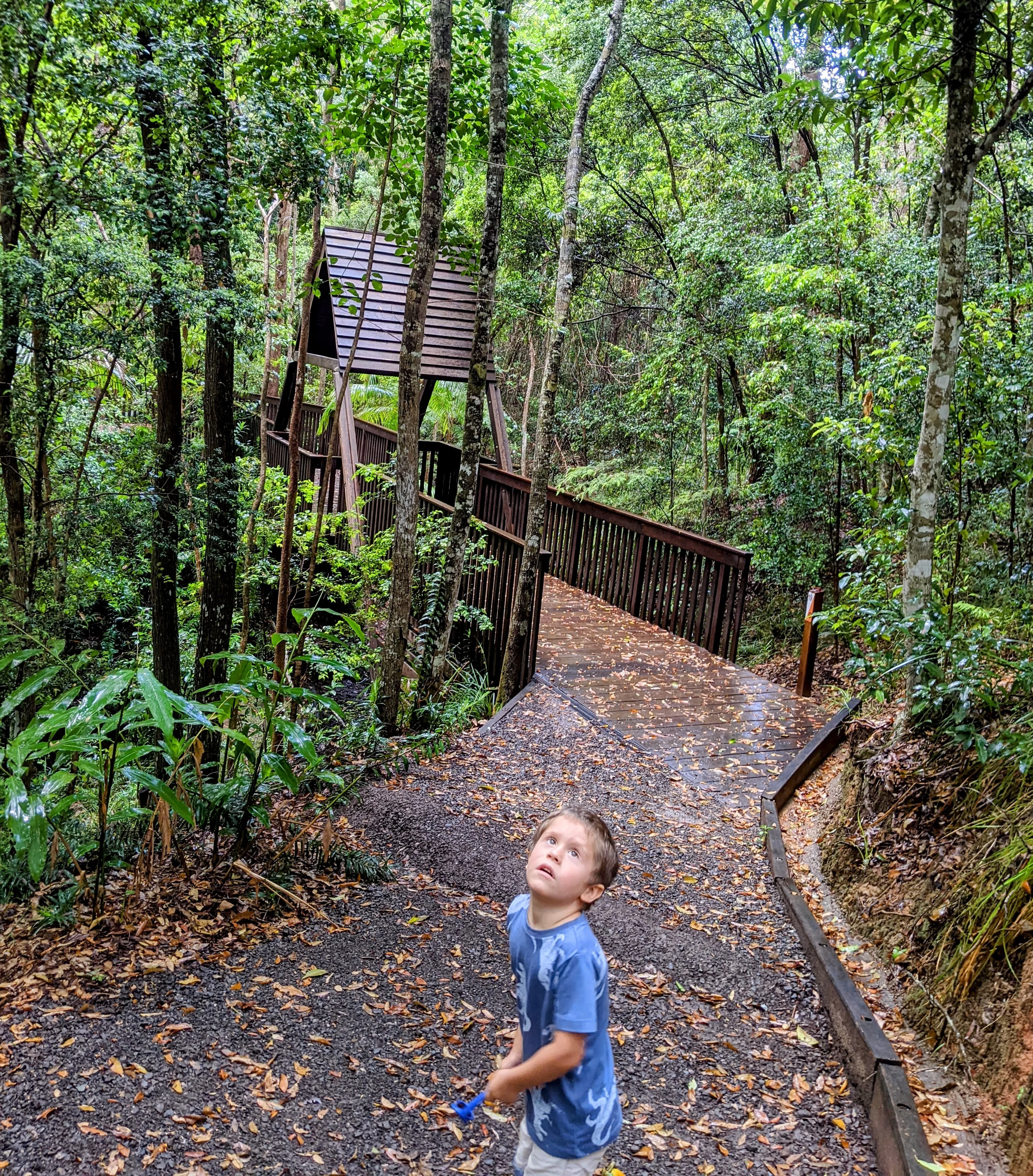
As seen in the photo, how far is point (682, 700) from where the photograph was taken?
7562 mm

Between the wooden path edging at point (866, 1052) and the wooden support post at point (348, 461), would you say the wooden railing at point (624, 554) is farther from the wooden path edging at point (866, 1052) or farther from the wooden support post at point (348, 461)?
the wooden path edging at point (866, 1052)

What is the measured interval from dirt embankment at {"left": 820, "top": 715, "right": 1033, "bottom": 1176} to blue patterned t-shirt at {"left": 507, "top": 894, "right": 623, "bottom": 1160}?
1.63 meters

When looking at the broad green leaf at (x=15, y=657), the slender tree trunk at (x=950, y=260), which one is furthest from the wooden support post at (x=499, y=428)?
the broad green leaf at (x=15, y=657)

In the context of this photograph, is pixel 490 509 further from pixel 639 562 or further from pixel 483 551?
pixel 483 551

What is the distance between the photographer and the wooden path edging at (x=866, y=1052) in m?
2.75

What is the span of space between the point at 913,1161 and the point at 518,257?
49.2 feet

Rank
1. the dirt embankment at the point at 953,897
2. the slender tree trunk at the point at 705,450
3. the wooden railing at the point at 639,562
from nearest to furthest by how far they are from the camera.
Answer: the dirt embankment at the point at 953,897, the wooden railing at the point at 639,562, the slender tree trunk at the point at 705,450

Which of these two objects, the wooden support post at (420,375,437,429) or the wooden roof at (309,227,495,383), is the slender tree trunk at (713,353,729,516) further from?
the wooden support post at (420,375,437,429)

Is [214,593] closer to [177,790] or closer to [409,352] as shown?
[409,352]

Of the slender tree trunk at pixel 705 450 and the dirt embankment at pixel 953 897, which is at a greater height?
the slender tree trunk at pixel 705 450

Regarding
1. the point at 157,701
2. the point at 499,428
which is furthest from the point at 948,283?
the point at 499,428

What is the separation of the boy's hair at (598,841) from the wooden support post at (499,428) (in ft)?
31.1

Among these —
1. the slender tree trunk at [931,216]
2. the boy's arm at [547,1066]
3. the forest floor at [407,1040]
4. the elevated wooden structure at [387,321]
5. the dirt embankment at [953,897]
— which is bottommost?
the forest floor at [407,1040]

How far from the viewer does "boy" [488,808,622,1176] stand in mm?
1834
